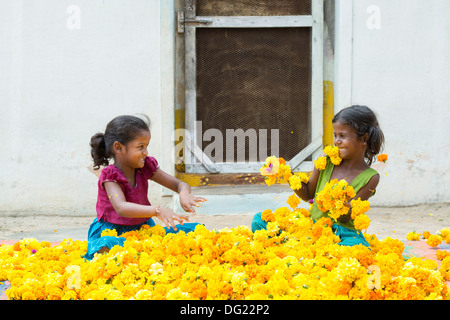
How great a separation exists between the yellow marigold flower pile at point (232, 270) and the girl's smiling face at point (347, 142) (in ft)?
1.58

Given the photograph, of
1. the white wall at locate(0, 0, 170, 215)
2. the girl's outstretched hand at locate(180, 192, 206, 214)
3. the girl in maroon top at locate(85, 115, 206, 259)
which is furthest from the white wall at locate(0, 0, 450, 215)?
the girl's outstretched hand at locate(180, 192, 206, 214)

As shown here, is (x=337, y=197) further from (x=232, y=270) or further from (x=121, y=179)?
(x=121, y=179)

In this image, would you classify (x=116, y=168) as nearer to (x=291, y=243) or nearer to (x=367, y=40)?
(x=291, y=243)

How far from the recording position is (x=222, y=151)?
613 centimetres

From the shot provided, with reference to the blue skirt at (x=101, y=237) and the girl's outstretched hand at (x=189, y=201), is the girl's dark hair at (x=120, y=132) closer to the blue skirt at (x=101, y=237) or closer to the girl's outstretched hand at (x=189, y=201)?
the blue skirt at (x=101, y=237)

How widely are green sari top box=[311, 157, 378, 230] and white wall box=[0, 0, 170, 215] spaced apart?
101 inches

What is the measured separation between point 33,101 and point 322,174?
11.8 feet

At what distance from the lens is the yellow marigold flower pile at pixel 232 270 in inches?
92.1

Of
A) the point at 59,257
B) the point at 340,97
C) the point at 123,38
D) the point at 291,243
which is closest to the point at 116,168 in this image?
the point at 59,257

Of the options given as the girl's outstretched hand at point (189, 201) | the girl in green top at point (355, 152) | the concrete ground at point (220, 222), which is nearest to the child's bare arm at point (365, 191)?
the girl in green top at point (355, 152)

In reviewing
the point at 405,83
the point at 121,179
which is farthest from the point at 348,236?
the point at 405,83

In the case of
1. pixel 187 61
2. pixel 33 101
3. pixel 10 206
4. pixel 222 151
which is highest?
pixel 187 61

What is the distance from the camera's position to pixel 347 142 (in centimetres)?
337

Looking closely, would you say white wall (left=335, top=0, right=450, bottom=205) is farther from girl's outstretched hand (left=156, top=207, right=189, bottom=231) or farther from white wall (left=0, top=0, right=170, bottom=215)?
girl's outstretched hand (left=156, top=207, right=189, bottom=231)
